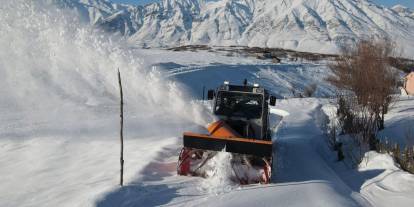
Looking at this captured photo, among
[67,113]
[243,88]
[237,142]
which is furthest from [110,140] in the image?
[237,142]

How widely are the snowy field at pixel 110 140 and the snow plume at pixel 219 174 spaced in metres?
0.04

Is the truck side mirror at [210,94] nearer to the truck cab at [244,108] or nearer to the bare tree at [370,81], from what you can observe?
the truck cab at [244,108]

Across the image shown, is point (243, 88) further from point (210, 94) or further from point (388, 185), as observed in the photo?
point (388, 185)

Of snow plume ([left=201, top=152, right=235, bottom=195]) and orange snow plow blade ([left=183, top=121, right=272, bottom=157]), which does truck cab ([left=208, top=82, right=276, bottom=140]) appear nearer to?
orange snow plow blade ([left=183, top=121, right=272, bottom=157])

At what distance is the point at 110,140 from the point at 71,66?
5581 millimetres

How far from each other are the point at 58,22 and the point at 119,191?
925 centimetres

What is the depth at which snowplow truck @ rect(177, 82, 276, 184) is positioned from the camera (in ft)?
29.9

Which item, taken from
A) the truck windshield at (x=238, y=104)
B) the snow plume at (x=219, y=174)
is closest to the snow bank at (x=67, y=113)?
the truck windshield at (x=238, y=104)

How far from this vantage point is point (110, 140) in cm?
1355

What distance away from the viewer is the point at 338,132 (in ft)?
54.5

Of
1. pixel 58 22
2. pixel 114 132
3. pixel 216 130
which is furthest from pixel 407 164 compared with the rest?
pixel 58 22

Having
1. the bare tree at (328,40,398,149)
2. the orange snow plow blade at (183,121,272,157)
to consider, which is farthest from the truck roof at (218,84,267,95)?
the bare tree at (328,40,398,149)

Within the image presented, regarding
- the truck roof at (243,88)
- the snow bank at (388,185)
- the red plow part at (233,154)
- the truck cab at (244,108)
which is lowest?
the snow bank at (388,185)

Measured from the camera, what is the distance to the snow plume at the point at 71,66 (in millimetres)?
14625
